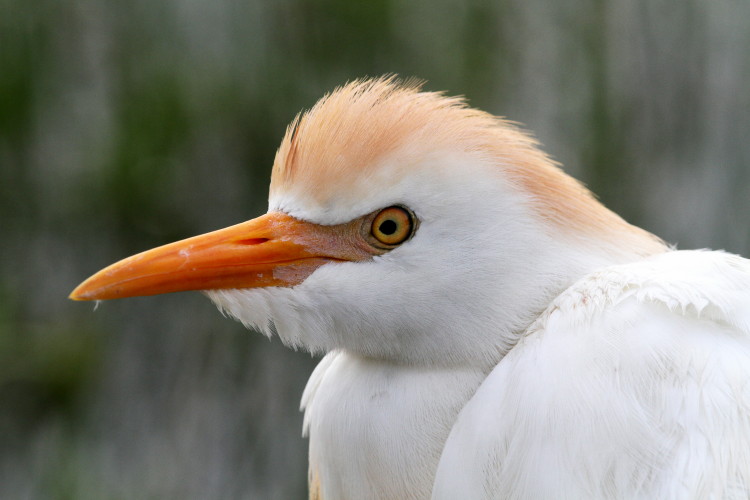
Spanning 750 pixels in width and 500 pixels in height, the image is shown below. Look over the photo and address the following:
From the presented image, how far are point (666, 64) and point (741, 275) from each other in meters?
1.91

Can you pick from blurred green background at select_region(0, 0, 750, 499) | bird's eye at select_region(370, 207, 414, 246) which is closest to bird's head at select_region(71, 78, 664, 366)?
bird's eye at select_region(370, 207, 414, 246)

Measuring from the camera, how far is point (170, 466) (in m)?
2.77

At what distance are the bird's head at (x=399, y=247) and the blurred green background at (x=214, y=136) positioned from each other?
1.61 meters

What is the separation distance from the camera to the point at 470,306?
113cm

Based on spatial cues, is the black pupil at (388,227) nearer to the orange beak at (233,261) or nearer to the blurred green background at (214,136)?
the orange beak at (233,261)

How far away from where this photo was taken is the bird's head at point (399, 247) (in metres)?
1.12

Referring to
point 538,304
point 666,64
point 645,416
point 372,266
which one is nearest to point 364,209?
point 372,266

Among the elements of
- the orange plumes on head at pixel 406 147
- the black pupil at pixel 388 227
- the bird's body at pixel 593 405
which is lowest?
the bird's body at pixel 593 405

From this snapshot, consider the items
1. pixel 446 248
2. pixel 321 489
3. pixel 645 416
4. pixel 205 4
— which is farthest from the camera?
pixel 205 4

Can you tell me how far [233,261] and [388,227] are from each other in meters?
0.23

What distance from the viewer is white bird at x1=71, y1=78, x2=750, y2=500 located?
100 centimetres

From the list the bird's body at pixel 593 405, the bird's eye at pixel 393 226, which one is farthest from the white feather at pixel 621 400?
the bird's eye at pixel 393 226

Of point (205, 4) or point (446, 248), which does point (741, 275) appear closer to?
point (446, 248)

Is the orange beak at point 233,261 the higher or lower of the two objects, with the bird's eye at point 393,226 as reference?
lower
